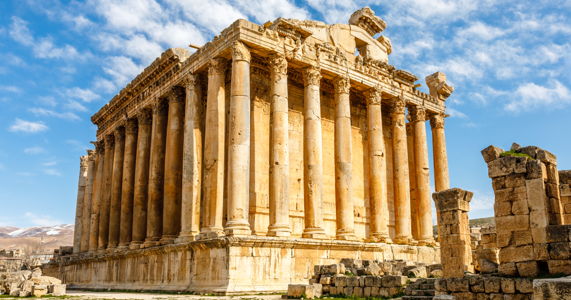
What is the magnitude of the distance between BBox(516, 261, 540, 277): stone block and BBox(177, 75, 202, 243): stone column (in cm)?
1194

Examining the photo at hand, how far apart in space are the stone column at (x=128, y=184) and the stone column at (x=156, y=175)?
9.61 feet

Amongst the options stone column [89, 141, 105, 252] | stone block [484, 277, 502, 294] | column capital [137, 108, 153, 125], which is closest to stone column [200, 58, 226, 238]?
column capital [137, 108, 153, 125]

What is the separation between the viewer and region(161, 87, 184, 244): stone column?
22094mm

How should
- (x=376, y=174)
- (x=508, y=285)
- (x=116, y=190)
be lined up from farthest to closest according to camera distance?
(x=116, y=190) < (x=376, y=174) < (x=508, y=285)

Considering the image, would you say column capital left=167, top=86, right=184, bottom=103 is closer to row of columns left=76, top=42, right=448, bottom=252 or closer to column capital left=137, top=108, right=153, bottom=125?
row of columns left=76, top=42, right=448, bottom=252

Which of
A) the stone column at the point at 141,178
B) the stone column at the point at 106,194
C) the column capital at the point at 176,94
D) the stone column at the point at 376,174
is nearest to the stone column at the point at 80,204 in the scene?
the stone column at the point at 106,194

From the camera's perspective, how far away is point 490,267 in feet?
39.7

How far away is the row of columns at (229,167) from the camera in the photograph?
18.6 meters

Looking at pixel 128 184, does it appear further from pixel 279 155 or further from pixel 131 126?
pixel 279 155

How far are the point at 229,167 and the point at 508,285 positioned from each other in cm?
1032

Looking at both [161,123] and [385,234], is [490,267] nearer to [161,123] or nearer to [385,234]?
[385,234]

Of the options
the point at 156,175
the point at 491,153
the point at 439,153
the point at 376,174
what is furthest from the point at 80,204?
the point at 491,153

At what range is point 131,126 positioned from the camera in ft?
91.6

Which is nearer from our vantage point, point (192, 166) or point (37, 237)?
point (192, 166)
